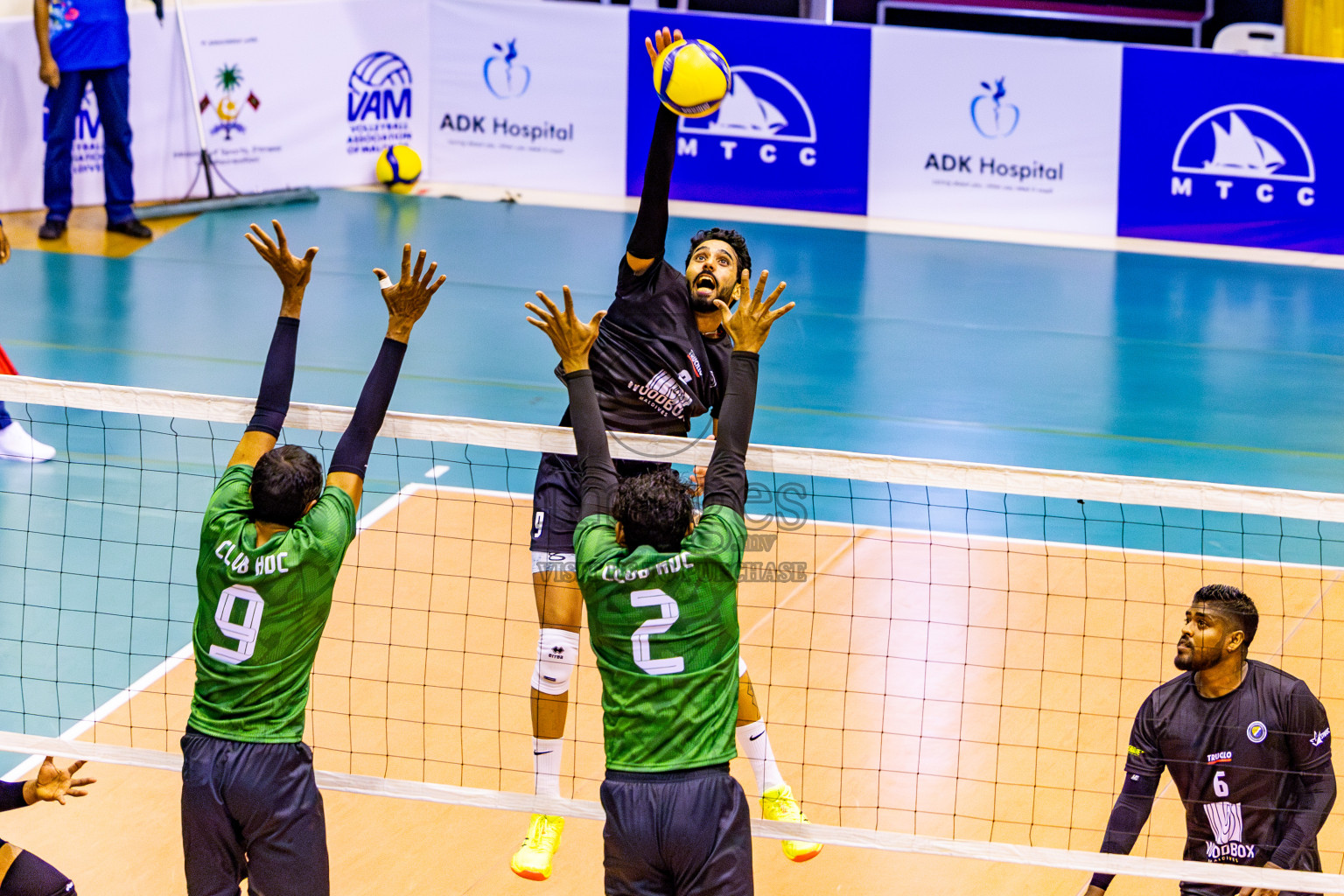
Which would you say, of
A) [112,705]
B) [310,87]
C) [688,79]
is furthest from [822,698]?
[310,87]

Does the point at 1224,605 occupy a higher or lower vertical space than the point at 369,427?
lower

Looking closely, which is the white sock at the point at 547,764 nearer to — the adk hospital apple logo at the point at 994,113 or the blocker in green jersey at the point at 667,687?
the blocker in green jersey at the point at 667,687

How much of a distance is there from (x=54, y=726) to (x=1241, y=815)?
5.50m

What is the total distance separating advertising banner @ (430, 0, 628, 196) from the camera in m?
17.6

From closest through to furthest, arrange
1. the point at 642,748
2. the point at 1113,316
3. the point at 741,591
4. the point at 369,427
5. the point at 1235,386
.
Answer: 1. the point at 642,748
2. the point at 369,427
3. the point at 741,591
4. the point at 1235,386
5. the point at 1113,316

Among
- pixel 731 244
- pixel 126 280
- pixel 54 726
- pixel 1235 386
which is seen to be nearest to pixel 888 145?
→ pixel 1235 386

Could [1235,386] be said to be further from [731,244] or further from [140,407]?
[140,407]

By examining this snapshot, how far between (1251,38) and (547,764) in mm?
15603

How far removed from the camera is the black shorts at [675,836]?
471cm

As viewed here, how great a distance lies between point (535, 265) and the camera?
15.4 m

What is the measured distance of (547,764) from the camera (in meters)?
6.11

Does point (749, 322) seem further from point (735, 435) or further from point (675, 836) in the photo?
point (675, 836)

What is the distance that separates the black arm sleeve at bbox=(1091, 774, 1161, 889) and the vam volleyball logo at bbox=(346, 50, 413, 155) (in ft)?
47.4

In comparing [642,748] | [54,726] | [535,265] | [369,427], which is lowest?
[54,726]
